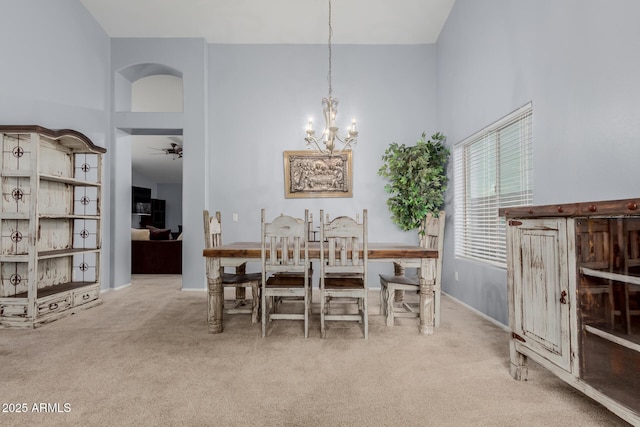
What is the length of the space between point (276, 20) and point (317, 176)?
7.43ft

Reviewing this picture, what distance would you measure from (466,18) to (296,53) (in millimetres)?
2377

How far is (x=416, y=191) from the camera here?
4.16 metres

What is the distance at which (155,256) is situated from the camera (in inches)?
232

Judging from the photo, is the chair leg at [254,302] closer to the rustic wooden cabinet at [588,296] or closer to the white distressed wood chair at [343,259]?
the white distressed wood chair at [343,259]

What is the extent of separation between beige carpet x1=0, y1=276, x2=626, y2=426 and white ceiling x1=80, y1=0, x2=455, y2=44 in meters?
4.02

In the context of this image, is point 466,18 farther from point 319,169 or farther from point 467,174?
point 319,169

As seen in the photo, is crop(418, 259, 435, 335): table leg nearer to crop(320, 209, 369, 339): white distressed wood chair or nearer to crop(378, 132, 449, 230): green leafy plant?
crop(320, 209, 369, 339): white distressed wood chair

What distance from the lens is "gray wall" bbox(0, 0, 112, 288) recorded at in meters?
3.24

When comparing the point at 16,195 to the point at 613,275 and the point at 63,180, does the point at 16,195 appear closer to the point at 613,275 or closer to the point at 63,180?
the point at 63,180

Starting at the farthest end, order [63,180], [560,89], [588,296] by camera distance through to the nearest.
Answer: [63,180] → [560,89] → [588,296]

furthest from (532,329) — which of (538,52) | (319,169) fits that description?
(319,169)

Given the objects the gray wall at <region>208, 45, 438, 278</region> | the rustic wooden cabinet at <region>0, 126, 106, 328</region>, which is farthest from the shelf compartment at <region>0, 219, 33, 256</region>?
the gray wall at <region>208, 45, 438, 278</region>

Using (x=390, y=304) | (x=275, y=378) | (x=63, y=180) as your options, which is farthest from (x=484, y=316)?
(x=63, y=180)

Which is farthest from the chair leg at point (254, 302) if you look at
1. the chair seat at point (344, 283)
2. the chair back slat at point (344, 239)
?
the chair back slat at point (344, 239)
